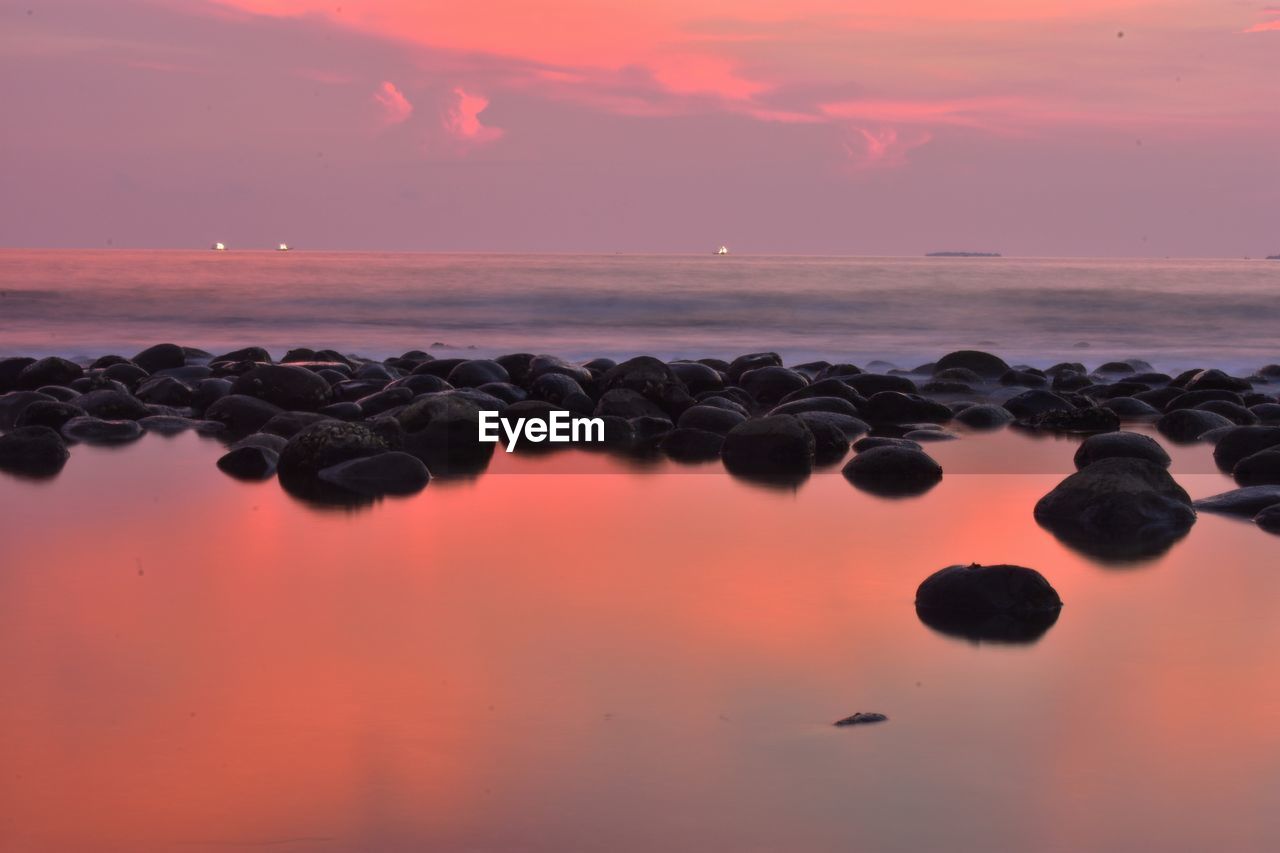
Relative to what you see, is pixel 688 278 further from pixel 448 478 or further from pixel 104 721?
pixel 104 721

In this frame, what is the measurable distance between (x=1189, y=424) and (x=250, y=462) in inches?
290

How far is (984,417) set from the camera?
12.6 m

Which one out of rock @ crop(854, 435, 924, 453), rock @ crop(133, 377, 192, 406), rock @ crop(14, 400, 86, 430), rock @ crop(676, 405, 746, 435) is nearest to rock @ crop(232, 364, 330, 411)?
rock @ crop(133, 377, 192, 406)

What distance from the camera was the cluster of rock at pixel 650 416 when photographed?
8.59m

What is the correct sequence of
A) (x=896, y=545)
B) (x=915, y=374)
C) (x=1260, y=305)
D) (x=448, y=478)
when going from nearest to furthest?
(x=896, y=545) → (x=448, y=478) → (x=915, y=374) → (x=1260, y=305)

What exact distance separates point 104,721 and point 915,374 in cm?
1554

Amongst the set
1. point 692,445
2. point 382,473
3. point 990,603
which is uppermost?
point 692,445

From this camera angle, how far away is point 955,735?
4.06 meters

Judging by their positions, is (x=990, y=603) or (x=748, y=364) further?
(x=748, y=364)

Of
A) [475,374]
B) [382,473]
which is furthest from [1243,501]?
[475,374]

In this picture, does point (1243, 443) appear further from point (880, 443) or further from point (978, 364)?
point (978, 364)

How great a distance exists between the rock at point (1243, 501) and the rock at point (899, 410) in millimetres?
4621

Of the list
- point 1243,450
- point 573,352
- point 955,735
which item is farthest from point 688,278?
point 955,735

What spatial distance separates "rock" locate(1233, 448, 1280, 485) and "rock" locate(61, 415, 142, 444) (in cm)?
788
